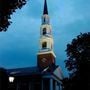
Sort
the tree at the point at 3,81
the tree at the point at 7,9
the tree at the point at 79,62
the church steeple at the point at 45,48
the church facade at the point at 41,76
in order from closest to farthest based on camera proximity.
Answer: the tree at the point at 7,9, the tree at the point at 79,62, the tree at the point at 3,81, the church facade at the point at 41,76, the church steeple at the point at 45,48

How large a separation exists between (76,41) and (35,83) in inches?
905

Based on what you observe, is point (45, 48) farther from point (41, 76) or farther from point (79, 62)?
point (79, 62)

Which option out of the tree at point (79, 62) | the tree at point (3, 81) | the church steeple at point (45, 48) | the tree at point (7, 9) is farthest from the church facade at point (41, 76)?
the tree at point (7, 9)

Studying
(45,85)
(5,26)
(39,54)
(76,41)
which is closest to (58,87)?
(45,85)

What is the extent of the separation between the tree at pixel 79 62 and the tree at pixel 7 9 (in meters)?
15.2

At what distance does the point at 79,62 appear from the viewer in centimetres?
3881

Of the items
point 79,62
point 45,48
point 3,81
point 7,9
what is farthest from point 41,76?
point 7,9

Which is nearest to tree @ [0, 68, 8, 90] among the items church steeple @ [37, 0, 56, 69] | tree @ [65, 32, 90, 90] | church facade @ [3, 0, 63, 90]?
tree @ [65, 32, 90, 90]

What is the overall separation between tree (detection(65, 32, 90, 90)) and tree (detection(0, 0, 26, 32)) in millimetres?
15238

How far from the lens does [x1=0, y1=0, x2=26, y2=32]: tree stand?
75.3 ft

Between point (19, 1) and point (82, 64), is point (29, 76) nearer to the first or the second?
point (82, 64)

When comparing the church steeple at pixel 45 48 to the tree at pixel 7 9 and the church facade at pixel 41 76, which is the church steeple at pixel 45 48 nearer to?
the church facade at pixel 41 76

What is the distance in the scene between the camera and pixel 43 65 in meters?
72.8

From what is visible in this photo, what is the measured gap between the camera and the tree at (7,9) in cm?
2294
